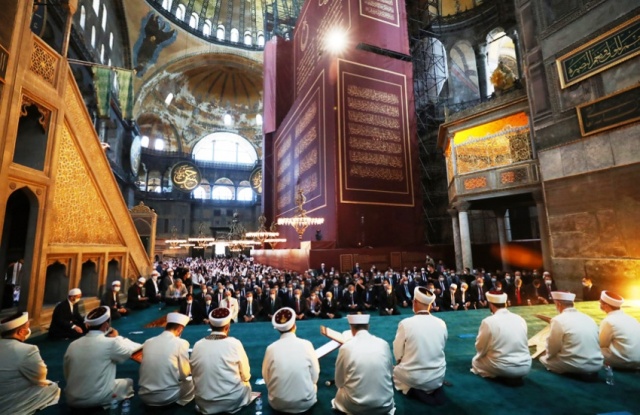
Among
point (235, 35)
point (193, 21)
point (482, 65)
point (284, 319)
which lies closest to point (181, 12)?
point (193, 21)

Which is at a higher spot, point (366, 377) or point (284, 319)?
point (284, 319)

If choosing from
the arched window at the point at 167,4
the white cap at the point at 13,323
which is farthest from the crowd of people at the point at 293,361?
the arched window at the point at 167,4

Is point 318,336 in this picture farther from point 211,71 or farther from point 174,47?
point 211,71

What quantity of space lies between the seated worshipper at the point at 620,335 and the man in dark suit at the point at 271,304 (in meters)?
4.89

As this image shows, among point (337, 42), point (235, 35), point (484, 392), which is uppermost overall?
point (235, 35)

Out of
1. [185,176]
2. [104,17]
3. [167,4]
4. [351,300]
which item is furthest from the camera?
[185,176]

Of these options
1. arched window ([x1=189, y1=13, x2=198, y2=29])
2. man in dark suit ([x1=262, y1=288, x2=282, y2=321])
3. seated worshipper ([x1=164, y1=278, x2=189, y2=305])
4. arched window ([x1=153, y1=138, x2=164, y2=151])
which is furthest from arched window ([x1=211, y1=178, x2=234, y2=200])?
man in dark suit ([x1=262, y1=288, x2=282, y2=321])

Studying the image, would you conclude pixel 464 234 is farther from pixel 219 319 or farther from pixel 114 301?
pixel 114 301

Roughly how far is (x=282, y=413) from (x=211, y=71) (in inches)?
1225

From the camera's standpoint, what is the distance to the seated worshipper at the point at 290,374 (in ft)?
7.25

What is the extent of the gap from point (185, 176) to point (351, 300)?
75.1ft

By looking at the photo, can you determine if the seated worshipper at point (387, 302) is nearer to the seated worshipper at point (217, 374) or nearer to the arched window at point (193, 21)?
the seated worshipper at point (217, 374)

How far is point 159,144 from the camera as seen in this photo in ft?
90.7

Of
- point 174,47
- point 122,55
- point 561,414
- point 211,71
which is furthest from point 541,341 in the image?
point 211,71
